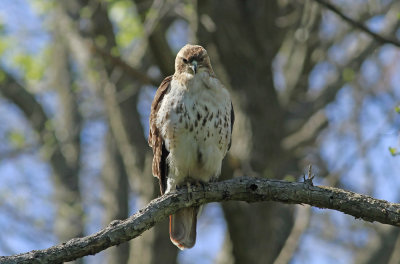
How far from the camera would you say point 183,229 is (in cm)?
566

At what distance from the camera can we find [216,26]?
24.9 feet

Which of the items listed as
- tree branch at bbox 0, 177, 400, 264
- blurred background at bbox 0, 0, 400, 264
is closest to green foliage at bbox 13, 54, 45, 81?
blurred background at bbox 0, 0, 400, 264

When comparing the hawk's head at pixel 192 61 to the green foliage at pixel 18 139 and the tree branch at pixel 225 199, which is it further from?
the green foliage at pixel 18 139

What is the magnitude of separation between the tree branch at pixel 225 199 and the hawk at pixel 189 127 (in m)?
0.64

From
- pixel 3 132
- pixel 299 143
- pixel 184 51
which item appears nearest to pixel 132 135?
pixel 299 143

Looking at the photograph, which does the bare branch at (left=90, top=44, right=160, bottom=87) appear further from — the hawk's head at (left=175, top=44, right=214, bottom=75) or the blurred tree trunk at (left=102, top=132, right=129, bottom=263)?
the blurred tree trunk at (left=102, top=132, right=129, bottom=263)

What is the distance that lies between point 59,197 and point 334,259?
620cm

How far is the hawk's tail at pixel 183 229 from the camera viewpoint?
5.65 meters

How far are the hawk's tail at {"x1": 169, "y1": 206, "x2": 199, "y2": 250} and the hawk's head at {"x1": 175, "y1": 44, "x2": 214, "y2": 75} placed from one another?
1211 mm

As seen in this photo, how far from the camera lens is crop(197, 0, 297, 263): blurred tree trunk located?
741 cm

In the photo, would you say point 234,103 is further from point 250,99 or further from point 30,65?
point 30,65

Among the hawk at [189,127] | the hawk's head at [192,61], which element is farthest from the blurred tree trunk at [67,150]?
the hawk at [189,127]

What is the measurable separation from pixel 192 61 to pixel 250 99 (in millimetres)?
2479

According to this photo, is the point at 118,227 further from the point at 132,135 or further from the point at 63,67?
the point at 63,67
